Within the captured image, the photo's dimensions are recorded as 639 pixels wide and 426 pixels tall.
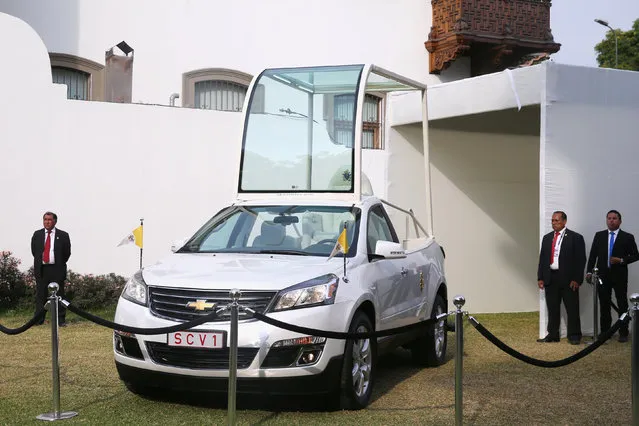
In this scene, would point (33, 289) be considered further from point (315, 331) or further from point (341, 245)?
point (315, 331)

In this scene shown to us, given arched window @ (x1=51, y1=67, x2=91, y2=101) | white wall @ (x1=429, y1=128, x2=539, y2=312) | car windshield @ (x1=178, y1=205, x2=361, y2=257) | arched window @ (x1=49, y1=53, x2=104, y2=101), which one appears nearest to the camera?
car windshield @ (x1=178, y1=205, x2=361, y2=257)

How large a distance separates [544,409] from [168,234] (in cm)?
895

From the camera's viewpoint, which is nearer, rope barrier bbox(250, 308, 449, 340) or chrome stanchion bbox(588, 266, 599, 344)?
rope barrier bbox(250, 308, 449, 340)

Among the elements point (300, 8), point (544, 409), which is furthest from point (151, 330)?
point (300, 8)

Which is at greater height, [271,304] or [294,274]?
[294,274]

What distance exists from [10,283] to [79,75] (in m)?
6.69

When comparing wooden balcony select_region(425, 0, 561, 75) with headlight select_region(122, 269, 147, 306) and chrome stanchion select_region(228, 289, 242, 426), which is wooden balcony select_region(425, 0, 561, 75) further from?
chrome stanchion select_region(228, 289, 242, 426)

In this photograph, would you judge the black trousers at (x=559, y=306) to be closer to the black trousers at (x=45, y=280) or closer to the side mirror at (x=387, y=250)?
the side mirror at (x=387, y=250)

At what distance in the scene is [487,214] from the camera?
51.6 ft

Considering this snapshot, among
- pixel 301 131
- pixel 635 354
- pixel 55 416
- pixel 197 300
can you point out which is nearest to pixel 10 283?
pixel 301 131

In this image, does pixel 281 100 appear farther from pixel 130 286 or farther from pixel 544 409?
pixel 544 409

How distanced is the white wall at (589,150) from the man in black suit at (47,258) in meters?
6.71

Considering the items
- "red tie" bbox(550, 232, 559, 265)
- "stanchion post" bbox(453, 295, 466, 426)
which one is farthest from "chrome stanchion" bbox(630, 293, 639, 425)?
"red tie" bbox(550, 232, 559, 265)

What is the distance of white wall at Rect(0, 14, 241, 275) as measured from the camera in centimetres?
1450
